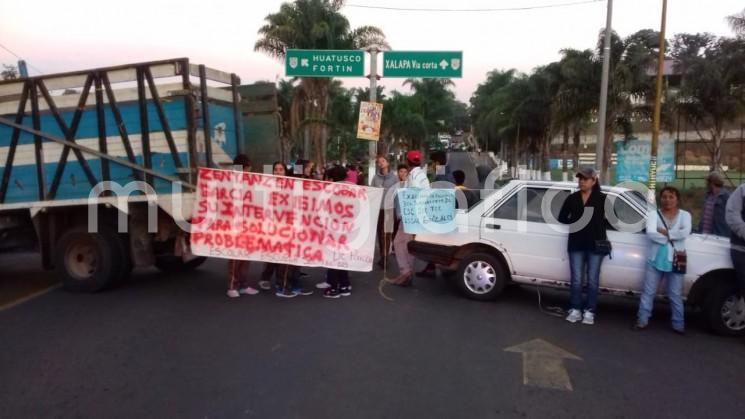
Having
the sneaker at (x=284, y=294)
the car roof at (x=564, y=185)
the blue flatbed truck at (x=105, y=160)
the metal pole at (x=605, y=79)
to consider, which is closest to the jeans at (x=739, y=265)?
the car roof at (x=564, y=185)

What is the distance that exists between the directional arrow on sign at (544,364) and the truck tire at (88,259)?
4.95 meters


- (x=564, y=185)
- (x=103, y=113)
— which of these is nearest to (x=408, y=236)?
(x=564, y=185)

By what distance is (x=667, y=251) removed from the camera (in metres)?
5.96

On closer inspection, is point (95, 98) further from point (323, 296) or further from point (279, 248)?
point (323, 296)

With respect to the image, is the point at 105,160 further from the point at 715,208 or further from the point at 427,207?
the point at 715,208

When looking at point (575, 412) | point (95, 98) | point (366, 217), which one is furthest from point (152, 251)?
point (575, 412)

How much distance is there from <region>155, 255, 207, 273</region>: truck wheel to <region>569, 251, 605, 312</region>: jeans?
541 centimetres

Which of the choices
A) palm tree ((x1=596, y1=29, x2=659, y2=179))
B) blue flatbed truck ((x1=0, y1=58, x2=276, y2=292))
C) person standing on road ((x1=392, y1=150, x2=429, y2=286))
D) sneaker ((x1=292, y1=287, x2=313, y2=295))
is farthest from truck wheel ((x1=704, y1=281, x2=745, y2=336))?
palm tree ((x1=596, y1=29, x2=659, y2=179))

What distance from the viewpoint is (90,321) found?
620 centimetres

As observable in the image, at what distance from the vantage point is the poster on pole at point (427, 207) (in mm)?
7492

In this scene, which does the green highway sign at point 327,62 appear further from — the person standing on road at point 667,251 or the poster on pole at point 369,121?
the person standing on road at point 667,251

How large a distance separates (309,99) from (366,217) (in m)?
24.8

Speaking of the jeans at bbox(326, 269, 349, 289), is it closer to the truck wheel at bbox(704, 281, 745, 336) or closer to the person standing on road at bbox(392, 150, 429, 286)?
the person standing on road at bbox(392, 150, 429, 286)

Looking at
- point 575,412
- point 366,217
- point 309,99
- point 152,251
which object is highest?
point 309,99
